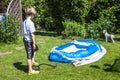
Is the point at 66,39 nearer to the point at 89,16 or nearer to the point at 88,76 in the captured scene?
the point at 89,16

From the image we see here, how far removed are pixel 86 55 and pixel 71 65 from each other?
2.40 ft

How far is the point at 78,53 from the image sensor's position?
398 inches

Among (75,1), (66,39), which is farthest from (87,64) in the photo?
(75,1)

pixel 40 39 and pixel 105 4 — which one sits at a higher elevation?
pixel 105 4

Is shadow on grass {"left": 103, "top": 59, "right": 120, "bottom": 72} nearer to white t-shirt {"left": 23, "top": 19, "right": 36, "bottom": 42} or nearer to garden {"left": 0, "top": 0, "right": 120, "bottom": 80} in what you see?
garden {"left": 0, "top": 0, "right": 120, "bottom": 80}

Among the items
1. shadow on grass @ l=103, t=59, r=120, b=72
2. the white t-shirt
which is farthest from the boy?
shadow on grass @ l=103, t=59, r=120, b=72

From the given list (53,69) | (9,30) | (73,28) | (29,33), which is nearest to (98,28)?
(73,28)

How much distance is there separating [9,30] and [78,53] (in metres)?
4.00

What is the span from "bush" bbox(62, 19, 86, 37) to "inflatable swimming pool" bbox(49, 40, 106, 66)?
3377 mm

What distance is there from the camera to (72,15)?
15.1m

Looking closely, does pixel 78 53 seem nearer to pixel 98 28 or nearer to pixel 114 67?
pixel 114 67

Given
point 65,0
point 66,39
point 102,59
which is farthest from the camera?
point 65,0

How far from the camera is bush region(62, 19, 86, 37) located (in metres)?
14.4

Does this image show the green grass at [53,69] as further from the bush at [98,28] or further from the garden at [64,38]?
the bush at [98,28]
